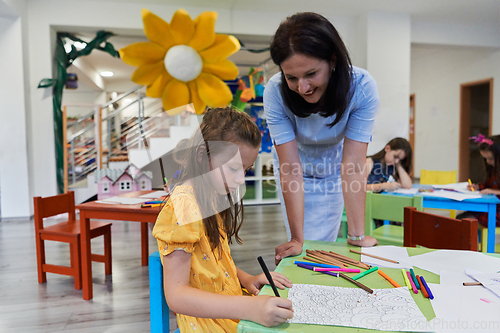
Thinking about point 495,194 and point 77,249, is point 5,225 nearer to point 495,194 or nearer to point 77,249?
point 77,249

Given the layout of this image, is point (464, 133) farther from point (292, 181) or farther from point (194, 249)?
point (194, 249)

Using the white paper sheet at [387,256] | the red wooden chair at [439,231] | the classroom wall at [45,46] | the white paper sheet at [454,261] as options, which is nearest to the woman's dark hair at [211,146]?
the white paper sheet at [387,256]

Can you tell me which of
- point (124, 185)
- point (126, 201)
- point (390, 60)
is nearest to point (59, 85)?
point (124, 185)

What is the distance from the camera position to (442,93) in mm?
6301

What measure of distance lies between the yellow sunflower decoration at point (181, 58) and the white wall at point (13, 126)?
4.43ft

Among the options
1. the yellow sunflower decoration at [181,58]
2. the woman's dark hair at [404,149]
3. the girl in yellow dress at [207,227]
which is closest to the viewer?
the girl in yellow dress at [207,227]

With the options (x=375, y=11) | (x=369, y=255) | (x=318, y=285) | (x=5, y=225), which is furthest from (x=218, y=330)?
(x=375, y=11)

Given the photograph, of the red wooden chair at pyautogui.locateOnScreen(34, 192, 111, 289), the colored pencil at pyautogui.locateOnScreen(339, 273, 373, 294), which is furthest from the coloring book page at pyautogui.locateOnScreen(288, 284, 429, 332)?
the red wooden chair at pyautogui.locateOnScreen(34, 192, 111, 289)

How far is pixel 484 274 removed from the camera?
0.67 metres

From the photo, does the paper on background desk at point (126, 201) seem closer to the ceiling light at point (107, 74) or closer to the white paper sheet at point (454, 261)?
the white paper sheet at point (454, 261)

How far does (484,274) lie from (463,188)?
215 centimetres

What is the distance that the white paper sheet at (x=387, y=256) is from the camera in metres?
0.75

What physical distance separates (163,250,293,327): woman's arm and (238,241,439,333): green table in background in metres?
0.02

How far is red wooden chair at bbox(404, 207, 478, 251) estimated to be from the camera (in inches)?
36.2
